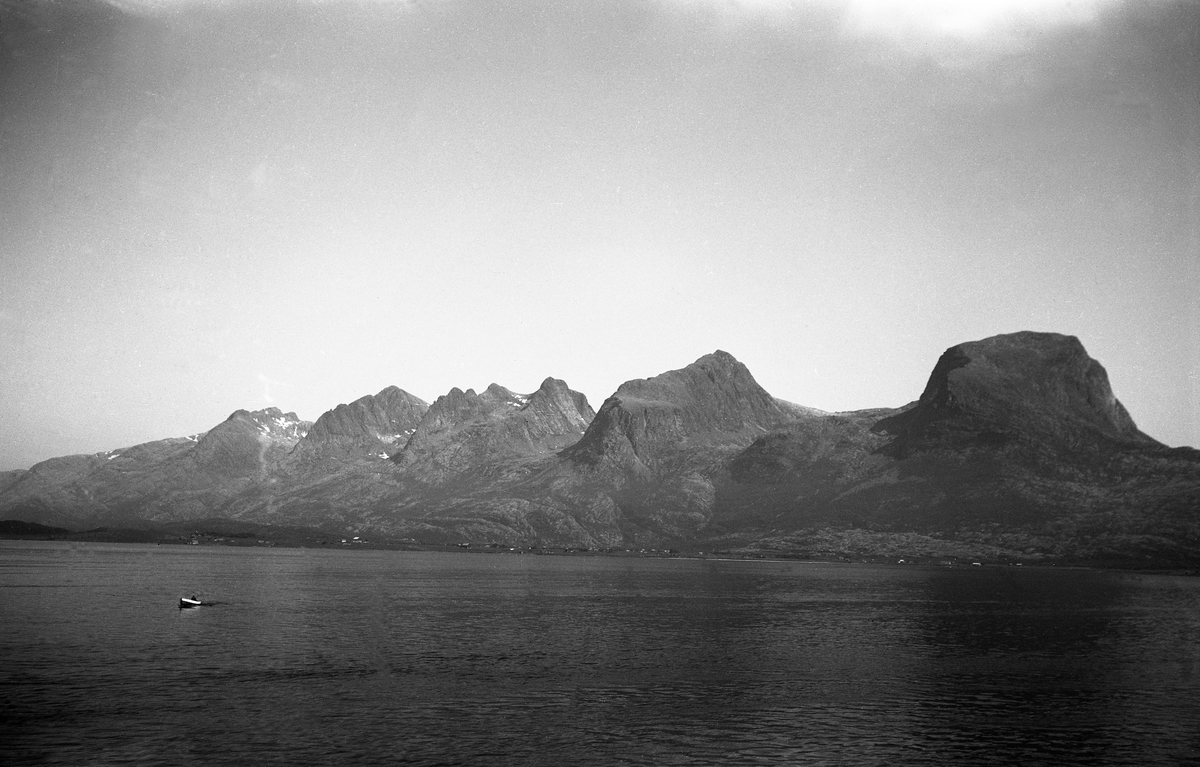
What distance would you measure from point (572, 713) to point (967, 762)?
29.5 meters

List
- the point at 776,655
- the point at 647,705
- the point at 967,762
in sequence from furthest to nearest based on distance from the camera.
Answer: the point at 776,655 < the point at 647,705 < the point at 967,762

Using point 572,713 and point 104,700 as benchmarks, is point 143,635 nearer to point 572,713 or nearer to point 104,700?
point 104,700

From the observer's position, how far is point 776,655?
110688 mm

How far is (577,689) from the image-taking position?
283 feet

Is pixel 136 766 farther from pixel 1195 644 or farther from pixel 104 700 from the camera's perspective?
pixel 1195 644

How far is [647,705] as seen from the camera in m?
79.6

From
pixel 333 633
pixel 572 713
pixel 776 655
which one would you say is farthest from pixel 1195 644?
pixel 333 633

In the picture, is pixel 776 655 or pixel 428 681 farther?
pixel 776 655

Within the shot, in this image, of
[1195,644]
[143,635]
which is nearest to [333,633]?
[143,635]

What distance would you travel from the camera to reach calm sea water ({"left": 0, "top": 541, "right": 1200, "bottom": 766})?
63906 mm

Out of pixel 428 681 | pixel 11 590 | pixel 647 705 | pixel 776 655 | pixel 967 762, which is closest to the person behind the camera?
pixel 967 762

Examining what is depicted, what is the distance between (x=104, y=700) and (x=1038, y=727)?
241 ft

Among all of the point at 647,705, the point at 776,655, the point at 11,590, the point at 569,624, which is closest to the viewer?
the point at 647,705

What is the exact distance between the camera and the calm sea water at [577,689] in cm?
6391
